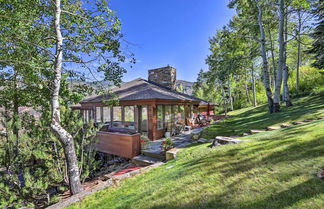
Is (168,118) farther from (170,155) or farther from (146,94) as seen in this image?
(170,155)

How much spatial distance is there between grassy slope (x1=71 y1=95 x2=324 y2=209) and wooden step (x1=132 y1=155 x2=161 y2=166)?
2.19 m

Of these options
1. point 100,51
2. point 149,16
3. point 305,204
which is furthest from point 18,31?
point 149,16

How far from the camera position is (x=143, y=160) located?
669 centimetres

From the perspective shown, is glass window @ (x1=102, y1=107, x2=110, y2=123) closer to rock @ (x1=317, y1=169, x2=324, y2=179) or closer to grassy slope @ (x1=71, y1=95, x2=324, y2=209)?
grassy slope @ (x1=71, y1=95, x2=324, y2=209)

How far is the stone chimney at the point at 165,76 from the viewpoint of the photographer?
46.0 ft

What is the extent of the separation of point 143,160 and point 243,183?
467 cm

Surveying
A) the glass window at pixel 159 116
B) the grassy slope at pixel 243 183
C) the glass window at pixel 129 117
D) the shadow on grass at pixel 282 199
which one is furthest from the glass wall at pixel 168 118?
Result: the shadow on grass at pixel 282 199

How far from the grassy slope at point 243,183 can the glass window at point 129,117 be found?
Answer: 6364mm

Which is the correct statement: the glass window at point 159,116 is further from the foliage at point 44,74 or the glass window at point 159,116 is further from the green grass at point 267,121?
the foliage at point 44,74

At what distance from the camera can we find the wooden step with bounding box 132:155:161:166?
6488 mm

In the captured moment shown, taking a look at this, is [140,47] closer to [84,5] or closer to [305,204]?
[84,5]

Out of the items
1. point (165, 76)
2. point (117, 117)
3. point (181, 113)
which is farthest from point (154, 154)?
point (165, 76)

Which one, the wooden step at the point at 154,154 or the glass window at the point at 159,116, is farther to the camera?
the glass window at the point at 159,116

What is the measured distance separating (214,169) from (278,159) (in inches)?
49.7
